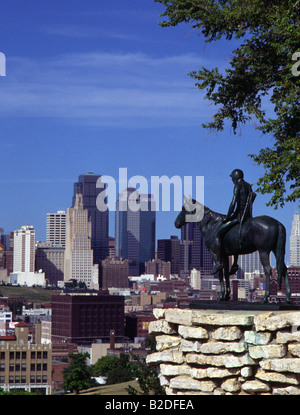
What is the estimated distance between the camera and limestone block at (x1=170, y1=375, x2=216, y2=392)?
8.95 metres

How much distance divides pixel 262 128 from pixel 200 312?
152 inches

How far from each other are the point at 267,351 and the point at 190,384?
1.09 m

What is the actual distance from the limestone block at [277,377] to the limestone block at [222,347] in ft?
1.11

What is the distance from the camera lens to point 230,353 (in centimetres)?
884

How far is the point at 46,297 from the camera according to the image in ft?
572

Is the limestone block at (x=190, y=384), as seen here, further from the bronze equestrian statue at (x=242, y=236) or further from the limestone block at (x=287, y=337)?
the bronze equestrian statue at (x=242, y=236)

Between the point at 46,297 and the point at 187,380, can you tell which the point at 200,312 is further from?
the point at 46,297

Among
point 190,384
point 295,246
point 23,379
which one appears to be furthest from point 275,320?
point 295,246

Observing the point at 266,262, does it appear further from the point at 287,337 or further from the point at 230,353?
the point at 287,337

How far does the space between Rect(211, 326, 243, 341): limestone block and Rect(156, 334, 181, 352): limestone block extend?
2.26 feet

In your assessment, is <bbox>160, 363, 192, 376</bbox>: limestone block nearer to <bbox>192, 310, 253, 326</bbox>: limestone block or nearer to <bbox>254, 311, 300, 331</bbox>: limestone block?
<bbox>192, 310, 253, 326</bbox>: limestone block

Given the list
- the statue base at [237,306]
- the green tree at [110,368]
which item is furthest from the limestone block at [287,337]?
the green tree at [110,368]

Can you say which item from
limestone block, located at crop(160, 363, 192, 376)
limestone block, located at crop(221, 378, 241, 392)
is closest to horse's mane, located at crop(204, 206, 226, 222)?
limestone block, located at crop(160, 363, 192, 376)
